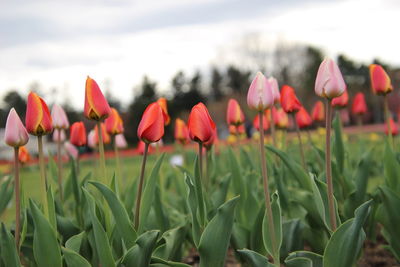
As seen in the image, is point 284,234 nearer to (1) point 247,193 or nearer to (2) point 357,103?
(1) point 247,193

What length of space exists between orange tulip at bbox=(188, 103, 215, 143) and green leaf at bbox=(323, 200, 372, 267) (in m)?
0.56

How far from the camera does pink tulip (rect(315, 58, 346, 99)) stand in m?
1.58

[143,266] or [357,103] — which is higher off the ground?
[357,103]

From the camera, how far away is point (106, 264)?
5.65 ft

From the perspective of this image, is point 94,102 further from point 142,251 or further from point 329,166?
point 329,166

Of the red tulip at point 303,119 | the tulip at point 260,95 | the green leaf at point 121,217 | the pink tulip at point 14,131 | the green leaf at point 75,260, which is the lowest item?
the green leaf at point 75,260

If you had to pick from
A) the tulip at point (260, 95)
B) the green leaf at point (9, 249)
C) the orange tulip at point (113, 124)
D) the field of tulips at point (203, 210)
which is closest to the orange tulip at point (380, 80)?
the field of tulips at point (203, 210)

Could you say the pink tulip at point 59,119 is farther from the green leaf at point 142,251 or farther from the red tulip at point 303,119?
the red tulip at point 303,119

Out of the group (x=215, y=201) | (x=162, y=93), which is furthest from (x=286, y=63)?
(x=215, y=201)

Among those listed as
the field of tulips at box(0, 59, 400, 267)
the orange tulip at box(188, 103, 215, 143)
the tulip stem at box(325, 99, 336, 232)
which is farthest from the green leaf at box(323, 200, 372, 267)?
the orange tulip at box(188, 103, 215, 143)

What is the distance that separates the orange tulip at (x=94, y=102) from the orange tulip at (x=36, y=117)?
15cm

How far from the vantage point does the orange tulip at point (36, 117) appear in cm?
166

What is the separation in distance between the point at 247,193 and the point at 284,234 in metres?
0.30

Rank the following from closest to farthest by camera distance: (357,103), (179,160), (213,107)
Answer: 1. (357,103)
2. (179,160)
3. (213,107)
